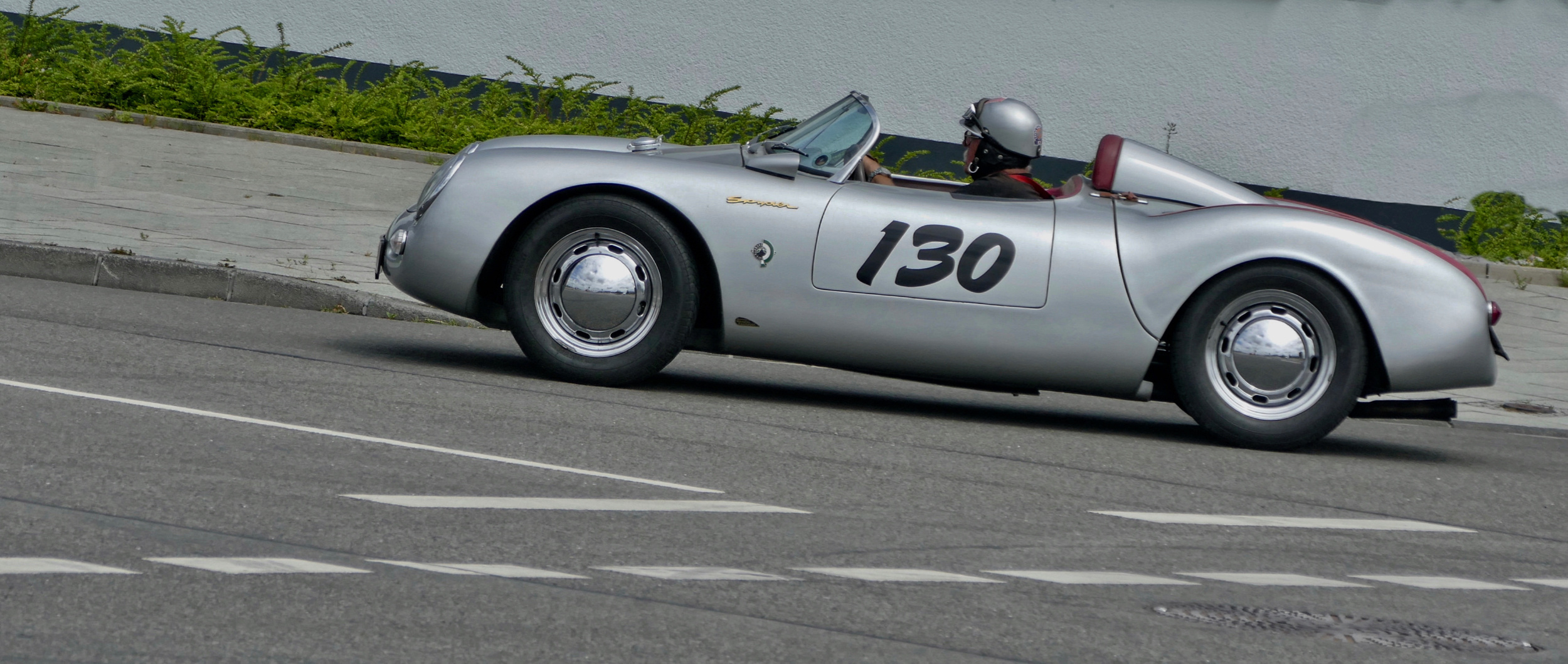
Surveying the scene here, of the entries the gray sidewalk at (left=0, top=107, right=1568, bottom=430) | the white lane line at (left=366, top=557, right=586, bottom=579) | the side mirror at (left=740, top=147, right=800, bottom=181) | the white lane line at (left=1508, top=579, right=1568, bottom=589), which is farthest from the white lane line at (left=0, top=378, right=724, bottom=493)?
the gray sidewalk at (left=0, top=107, right=1568, bottom=430)

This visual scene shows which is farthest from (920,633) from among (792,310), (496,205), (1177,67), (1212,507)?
(1177,67)

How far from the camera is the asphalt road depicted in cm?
351

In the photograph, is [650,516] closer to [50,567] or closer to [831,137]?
[50,567]

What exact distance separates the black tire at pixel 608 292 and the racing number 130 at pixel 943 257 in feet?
2.38

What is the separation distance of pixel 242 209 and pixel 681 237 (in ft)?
18.2

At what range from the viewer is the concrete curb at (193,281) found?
852 cm

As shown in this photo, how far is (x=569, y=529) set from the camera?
14.2ft

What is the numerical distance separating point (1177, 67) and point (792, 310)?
988cm

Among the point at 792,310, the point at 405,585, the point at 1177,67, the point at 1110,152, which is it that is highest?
the point at 1177,67

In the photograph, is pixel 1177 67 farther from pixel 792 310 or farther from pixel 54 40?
pixel 54 40

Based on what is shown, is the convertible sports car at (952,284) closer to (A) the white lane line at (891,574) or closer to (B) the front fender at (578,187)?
Answer: (B) the front fender at (578,187)

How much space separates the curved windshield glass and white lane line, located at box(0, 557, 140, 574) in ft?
11.6

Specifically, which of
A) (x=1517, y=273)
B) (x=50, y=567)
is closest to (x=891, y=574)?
(x=50, y=567)

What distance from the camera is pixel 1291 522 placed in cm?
529
